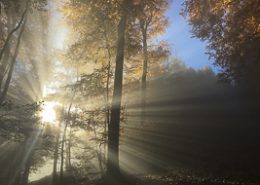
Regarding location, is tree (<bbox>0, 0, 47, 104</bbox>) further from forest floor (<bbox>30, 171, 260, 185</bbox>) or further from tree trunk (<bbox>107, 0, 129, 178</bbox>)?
forest floor (<bbox>30, 171, 260, 185</bbox>)

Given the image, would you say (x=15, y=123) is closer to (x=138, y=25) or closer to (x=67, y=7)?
(x=67, y=7)

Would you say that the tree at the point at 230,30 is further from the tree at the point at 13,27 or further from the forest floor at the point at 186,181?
the tree at the point at 13,27

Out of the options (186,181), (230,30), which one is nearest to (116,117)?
(186,181)

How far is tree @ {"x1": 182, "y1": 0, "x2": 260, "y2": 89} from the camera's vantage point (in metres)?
13.0

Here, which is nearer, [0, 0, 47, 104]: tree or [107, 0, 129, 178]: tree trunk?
[107, 0, 129, 178]: tree trunk

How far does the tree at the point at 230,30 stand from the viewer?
512 inches

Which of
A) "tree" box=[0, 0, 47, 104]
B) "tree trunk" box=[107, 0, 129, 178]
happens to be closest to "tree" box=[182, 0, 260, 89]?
"tree trunk" box=[107, 0, 129, 178]

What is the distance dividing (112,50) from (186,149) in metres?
7.51

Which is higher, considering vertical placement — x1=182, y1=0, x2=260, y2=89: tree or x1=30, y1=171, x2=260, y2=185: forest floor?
x1=182, y1=0, x2=260, y2=89: tree

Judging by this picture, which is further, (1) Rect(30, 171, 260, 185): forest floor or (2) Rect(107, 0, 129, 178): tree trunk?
(2) Rect(107, 0, 129, 178): tree trunk

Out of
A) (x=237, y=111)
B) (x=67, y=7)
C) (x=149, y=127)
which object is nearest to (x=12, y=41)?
(x=67, y=7)

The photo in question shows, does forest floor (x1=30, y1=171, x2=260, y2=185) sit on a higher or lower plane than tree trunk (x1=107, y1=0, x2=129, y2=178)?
lower

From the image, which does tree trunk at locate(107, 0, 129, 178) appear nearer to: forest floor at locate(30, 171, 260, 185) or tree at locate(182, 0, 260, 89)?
forest floor at locate(30, 171, 260, 185)

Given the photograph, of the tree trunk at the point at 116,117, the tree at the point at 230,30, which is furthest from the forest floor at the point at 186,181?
the tree at the point at 230,30
